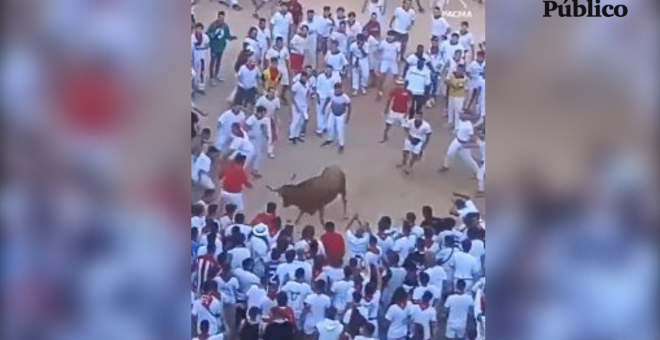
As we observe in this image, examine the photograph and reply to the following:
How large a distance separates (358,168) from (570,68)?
0.54 m

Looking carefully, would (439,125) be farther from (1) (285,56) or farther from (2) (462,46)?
(1) (285,56)

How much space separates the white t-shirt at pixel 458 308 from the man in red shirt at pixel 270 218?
0.44 metres

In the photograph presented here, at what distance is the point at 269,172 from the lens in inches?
120

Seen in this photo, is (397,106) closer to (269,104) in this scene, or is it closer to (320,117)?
(320,117)

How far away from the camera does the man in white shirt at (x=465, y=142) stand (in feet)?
9.89

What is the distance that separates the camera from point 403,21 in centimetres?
306

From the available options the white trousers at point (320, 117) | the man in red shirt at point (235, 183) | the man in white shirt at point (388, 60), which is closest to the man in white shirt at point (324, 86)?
the white trousers at point (320, 117)

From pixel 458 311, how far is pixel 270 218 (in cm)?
49

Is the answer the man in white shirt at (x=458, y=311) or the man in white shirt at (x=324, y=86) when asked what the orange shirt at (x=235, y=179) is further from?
the man in white shirt at (x=458, y=311)

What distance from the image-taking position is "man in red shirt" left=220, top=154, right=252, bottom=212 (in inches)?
119

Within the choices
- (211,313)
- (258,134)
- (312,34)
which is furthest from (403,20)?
(211,313)

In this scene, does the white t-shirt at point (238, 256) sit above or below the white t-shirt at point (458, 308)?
above

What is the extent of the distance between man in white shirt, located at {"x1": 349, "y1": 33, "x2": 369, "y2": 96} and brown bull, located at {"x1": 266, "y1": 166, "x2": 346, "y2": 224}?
21 cm

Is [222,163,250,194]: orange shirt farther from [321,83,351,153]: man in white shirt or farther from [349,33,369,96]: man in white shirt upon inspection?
[349,33,369,96]: man in white shirt
